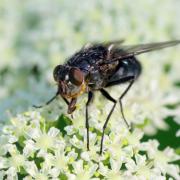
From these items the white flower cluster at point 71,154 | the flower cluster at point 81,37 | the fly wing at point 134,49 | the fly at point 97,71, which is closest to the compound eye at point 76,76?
the fly at point 97,71

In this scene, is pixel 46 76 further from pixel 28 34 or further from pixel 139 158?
pixel 139 158

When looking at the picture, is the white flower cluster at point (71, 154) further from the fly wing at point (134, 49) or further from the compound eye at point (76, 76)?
the fly wing at point (134, 49)

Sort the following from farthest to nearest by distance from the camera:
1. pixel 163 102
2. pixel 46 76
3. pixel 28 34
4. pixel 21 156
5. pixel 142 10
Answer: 1. pixel 28 34
2. pixel 142 10
3. pixel 46 76
4. pixel 163 102
5. pixel 21 156

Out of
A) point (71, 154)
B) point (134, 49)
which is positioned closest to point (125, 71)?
point (134, 49)

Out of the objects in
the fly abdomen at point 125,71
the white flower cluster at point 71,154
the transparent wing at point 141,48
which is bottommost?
the white flower cluster at point 71,154

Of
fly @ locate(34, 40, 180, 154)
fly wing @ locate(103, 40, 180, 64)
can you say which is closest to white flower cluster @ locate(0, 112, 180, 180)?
fly @ locate(34, 40, 180, 154)

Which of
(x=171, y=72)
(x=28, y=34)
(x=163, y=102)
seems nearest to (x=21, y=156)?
(x=163, y=102)
